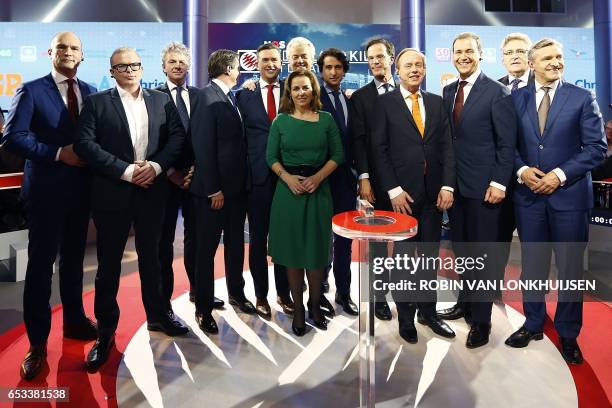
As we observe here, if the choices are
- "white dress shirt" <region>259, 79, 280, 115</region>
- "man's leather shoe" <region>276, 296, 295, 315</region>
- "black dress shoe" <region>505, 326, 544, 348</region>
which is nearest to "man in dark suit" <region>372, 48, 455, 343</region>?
"black dress shoe" <region>505, 326, 544, 348</region>

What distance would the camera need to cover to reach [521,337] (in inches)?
105

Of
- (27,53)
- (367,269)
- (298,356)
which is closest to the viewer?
(367,269)

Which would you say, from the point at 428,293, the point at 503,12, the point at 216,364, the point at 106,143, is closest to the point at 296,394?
the point at 216,364

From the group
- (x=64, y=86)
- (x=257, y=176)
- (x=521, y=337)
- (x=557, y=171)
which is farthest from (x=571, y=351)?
(x=64, y=86)

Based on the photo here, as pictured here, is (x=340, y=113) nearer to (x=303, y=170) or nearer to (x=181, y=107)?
(x=303, y=170)

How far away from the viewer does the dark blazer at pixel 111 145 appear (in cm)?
231

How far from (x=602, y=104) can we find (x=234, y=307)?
672 cm

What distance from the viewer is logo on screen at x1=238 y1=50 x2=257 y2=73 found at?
24.0ft

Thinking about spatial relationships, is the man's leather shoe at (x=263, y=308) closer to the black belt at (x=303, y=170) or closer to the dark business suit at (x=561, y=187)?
the black belt at (x=303, y=170)

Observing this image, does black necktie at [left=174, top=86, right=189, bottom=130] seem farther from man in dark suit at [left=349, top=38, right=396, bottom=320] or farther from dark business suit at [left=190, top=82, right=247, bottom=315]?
man in dark suit at [left=349, top=38, right=396, bottom=320]

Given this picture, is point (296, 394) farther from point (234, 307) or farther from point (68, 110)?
point (68, 110)

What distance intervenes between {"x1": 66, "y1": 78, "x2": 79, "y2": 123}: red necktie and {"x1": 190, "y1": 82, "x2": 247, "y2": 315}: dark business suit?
61 cm

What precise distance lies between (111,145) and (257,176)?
0.89 m

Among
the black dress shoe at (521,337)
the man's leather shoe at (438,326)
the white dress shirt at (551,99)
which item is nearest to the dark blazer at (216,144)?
the man's leather shoe at (438,326)
